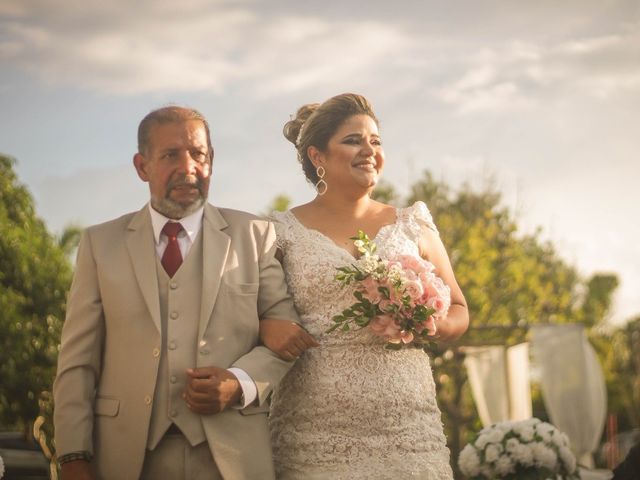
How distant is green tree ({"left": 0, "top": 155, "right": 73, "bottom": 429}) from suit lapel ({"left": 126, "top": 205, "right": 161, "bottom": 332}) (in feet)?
17.0

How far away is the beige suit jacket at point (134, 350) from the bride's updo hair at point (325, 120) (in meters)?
1.16

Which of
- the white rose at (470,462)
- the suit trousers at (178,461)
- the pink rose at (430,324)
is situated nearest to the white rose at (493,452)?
the white rose at (470,462)

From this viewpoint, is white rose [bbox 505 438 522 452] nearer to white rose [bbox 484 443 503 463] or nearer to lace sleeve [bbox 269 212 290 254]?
white rose [bbox 484 443 503 463]

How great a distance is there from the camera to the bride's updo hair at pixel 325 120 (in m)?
4.86

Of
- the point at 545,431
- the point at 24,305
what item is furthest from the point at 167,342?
the point at 24,305

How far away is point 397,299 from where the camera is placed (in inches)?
163

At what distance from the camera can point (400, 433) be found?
14.3 ft

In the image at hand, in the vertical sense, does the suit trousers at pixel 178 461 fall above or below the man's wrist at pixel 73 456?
below

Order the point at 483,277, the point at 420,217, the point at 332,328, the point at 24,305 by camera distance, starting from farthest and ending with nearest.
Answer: the point at 483,277
the point at 24,305
the point at 420,217
the point at 332,328

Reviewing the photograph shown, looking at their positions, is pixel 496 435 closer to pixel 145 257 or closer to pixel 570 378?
pixel 145 257

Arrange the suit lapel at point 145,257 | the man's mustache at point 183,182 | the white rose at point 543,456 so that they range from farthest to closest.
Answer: the white rose at point 543,456
the man's mustache at point 183,182
the suit lapel at point 145,257

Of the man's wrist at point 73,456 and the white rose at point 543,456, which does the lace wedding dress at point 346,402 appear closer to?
the man's wrist at point 73,456

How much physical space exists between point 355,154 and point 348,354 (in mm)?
1028

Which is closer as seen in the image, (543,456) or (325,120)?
Answer: (325,120)
